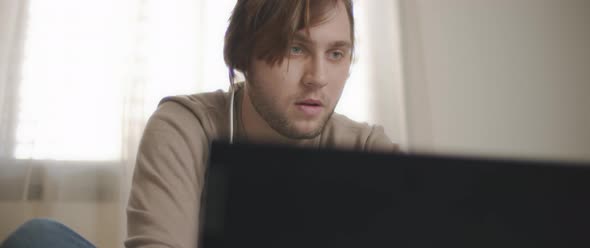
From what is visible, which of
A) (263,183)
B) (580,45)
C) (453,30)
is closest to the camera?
(263,183)

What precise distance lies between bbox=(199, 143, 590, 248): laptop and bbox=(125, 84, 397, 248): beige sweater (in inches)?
10.0

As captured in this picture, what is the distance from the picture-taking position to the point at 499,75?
190 cm

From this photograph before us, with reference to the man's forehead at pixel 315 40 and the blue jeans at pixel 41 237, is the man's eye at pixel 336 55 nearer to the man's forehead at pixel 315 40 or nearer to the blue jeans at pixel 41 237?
the man's forehead at pixel 315 40

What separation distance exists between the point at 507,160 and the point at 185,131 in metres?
0.55

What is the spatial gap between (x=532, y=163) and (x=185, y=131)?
560 mm

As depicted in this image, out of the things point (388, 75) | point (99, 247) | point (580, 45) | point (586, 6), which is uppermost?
point (586, 6)

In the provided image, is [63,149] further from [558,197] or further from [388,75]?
[558,197]

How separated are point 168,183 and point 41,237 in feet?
0.88

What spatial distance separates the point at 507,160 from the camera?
0.31 m

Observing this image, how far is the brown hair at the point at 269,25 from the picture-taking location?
81 centimetres

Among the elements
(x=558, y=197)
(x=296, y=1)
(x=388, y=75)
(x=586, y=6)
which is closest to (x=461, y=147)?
(x=388, y=75)

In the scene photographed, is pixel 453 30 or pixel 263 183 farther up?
pixel 453 30

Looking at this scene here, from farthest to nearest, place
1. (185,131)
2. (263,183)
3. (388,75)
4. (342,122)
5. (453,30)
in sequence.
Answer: (453,30), (388,75), (342,122), (185,131), (263,183)

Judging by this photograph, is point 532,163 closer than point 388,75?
Yes
